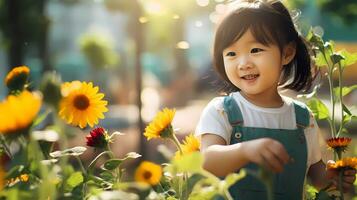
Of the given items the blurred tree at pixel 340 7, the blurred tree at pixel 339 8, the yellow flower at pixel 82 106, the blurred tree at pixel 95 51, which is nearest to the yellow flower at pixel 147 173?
the yellow flower at pixel 82 106

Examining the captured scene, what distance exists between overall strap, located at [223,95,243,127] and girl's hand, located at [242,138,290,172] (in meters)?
0.31

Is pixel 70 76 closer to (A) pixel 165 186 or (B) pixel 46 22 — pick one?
(B) pixel 46 22

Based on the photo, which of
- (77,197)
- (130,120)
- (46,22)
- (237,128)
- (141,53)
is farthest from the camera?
(130,120)

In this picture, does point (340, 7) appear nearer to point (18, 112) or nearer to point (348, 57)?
point (348, 57)

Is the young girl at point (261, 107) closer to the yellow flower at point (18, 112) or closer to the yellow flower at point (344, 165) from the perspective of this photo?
the yellow flower at point (344, 165)

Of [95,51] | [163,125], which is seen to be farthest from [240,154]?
[95,51]

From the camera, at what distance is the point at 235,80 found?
91 cm

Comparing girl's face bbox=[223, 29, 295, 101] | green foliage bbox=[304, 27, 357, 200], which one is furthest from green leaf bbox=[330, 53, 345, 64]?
girl's face bbox=[223, 29, 295, 101]

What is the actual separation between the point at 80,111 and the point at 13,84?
0.29 feet

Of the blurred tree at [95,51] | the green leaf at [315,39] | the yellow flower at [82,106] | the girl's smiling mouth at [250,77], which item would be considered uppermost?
the green leaf at [315,39]

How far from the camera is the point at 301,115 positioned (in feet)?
3.18

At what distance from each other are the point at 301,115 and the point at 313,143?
0.14ft

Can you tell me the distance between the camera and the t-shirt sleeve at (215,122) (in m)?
0.87

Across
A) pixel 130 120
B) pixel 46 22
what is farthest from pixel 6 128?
pixel 130 120
